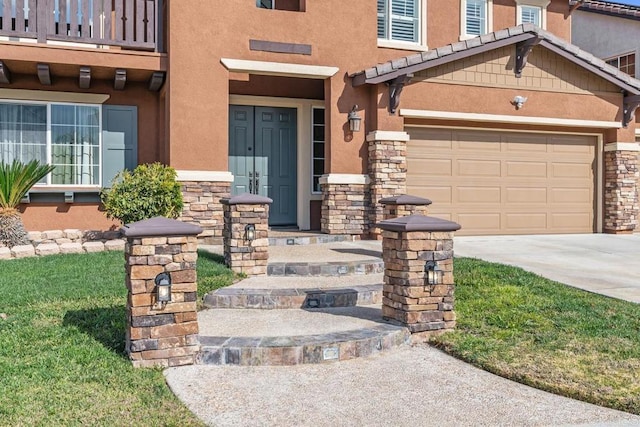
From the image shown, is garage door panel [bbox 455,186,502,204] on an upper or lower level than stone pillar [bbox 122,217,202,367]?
upper

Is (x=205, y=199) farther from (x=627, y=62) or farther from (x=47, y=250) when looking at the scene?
(x=627, y=62)

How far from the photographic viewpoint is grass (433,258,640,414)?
409cm

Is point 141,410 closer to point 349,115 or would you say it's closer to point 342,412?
point 342,412

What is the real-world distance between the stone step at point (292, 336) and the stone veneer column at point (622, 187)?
877cm

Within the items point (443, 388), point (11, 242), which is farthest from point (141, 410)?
point (11, 242)

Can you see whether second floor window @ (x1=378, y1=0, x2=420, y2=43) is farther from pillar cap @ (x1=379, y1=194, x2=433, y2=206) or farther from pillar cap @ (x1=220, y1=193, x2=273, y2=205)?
pillar cap @ (x1=220, y1=193, x2=273, y2=205)

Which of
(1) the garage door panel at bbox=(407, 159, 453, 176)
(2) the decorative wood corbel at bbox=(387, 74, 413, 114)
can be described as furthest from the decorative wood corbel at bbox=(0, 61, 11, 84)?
(1) the garage door panel at bbox=(407, 159, 453, 176)

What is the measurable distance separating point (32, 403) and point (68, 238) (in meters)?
7.39

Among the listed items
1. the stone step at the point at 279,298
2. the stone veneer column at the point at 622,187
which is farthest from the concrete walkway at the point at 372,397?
the stone veneer column at the point at 622,187

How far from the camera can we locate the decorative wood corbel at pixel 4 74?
31.4 ft

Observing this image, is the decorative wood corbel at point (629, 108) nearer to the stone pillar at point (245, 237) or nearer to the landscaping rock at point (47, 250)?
the stone pillar at point (245, 237)

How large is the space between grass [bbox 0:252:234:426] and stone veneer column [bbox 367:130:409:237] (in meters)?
4.34

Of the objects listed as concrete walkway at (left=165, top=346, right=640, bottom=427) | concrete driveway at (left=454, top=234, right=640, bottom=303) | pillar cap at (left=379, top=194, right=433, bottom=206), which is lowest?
concrete walkway at (left=165, top=346, right=640, bottom=427)

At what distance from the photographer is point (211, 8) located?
999 cm
